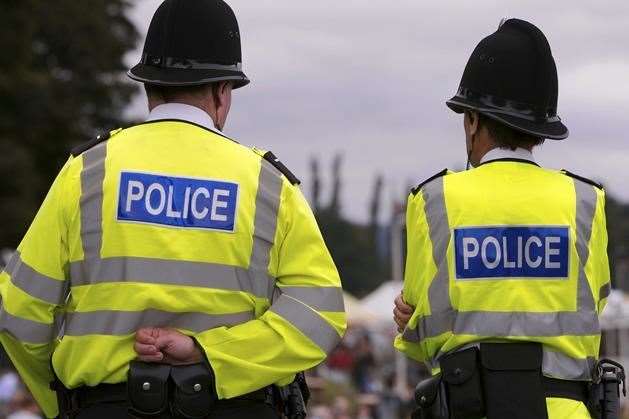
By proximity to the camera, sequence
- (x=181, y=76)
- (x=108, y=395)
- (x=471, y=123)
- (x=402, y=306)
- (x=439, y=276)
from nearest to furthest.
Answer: (x=108, y=395) → (x=181, y=76) → (x=439, y=276) → (x=402, y=306) → (x=471, y=123)

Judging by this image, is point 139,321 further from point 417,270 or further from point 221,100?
point 417,270

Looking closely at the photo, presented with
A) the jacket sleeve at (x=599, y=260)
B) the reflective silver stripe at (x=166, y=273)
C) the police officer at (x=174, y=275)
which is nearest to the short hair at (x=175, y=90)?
the police officer at (x=174, y=275)

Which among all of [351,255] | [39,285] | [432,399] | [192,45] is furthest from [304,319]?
[351,255]

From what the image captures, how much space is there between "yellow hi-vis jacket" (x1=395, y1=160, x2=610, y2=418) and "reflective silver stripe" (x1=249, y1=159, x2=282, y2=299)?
0.69 m

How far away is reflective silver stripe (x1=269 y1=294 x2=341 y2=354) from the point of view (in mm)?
5469

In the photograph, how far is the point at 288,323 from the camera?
5.47 meters

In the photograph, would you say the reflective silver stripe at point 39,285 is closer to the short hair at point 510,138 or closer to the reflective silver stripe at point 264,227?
the reflective silver stripe at point 264,227

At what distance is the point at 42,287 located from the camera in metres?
5.45

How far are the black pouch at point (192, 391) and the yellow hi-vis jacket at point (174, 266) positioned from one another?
0.04 m

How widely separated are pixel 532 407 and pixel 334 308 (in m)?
0.83

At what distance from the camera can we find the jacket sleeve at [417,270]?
5.86 m

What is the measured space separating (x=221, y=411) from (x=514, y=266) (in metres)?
1.22

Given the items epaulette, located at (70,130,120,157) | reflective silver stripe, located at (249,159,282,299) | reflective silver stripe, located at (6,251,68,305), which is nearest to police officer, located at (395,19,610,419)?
reflective silver stripe, located at (249,159,282,299)

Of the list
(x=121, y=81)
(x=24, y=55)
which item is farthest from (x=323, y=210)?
(x=24, y=55)
